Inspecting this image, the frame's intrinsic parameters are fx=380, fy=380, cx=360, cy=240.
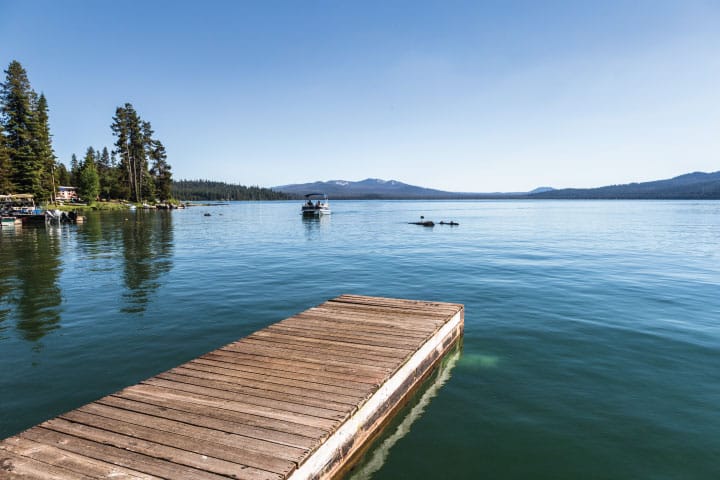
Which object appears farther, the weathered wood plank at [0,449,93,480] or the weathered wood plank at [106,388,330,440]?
the weathered wood plank at [106,388,330,440]

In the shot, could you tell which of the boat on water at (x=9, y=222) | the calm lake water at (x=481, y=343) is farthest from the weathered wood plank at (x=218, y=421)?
the boat on water at (x=9, y=222)

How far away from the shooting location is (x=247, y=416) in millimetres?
5027

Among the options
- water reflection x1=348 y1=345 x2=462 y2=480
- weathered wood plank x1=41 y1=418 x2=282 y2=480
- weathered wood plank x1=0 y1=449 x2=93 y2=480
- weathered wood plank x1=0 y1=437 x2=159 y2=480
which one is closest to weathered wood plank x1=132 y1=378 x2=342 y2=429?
weathered wood plank x1=41 y1=418 x2=282 y2=480

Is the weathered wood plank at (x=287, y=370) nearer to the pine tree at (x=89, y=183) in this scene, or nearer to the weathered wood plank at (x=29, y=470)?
the weathered wood plank at (x=29, y=470)

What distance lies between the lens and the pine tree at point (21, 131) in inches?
2422

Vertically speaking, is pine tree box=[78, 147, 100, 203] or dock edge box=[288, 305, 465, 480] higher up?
pine tree box=[78, 147, 100, 203]

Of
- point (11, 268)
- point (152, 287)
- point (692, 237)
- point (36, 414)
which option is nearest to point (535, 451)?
point (36, 414)

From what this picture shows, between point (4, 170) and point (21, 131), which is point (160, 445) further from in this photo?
point (21, 131)

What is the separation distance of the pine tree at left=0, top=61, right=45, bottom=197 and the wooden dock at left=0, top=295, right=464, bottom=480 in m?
75.7

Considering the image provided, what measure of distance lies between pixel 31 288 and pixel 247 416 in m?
16.9

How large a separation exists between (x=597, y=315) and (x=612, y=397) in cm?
597

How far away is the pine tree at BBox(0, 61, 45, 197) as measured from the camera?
61.5 meters

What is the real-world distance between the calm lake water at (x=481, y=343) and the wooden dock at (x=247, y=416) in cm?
88

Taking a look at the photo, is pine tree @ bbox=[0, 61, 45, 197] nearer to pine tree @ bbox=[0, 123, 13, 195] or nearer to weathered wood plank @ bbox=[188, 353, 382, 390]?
pine tree @ bbox=[0, 123, 13, 195]
